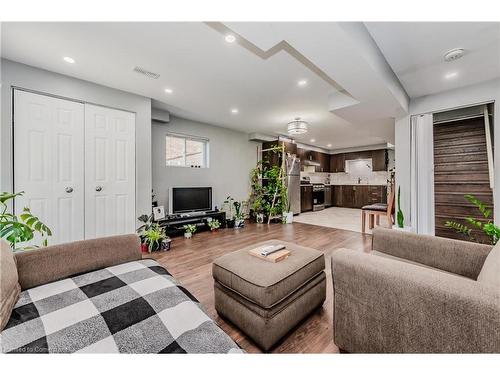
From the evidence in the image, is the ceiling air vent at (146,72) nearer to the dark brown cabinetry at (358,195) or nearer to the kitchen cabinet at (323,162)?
the kitchen cabinet at (323,162)

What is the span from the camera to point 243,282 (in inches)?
52.1

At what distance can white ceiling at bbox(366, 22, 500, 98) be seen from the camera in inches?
67.8

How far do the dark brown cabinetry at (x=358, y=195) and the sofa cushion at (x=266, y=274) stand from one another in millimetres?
7159

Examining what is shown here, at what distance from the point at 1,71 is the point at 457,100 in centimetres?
558

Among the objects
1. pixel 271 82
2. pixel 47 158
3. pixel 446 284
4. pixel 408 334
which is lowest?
pixel 408 334

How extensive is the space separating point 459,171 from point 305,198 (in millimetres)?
3990

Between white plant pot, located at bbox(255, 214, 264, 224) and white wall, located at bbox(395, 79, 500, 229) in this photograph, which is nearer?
white wall, located at bbox(395, 79, 500, 229)

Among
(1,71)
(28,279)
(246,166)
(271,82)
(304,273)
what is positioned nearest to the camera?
(28,279)

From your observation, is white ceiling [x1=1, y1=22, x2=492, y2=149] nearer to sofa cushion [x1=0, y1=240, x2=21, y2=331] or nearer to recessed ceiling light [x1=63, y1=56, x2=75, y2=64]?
recessed ceiling light [x1=63, y1=56, x2=75, y2=64]

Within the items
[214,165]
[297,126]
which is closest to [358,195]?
[297,126]

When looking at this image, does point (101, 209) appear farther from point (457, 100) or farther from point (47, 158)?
point (457, 100)

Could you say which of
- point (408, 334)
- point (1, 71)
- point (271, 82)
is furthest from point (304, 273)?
point (1, 71)

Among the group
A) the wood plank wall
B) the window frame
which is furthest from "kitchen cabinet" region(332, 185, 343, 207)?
the window frame

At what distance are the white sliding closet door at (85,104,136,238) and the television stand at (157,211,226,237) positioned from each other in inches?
28.0
